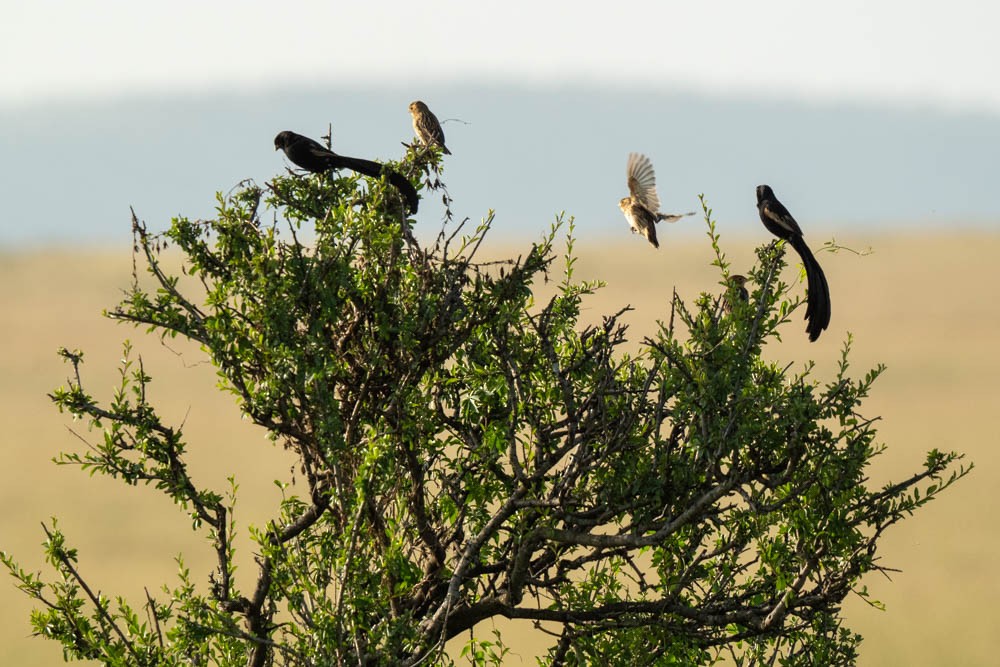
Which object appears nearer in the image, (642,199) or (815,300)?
(815,300)

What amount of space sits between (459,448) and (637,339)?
52.1m

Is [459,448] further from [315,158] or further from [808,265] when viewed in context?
[808,265]

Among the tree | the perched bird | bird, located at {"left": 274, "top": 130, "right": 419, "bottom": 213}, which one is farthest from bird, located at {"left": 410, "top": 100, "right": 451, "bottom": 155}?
the perched bird

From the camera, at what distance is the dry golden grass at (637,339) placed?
1176 inches

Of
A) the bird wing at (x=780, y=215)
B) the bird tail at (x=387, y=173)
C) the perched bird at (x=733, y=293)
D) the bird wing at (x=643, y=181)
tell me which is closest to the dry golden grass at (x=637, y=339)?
the bird wing at (x=643, y=181)

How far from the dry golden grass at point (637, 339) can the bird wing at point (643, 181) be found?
6.25 m

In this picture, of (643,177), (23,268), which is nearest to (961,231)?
(23,268)

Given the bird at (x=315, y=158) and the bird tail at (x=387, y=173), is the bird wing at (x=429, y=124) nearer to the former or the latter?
the bird at (x=315, y=158)

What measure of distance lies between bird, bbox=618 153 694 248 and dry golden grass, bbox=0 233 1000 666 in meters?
6.12

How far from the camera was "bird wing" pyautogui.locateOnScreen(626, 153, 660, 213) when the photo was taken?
10.5 m

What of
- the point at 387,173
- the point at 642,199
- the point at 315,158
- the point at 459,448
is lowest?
the point at 459,448

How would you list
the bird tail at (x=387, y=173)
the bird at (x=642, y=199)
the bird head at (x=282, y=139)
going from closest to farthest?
the bird tail at (x=387, y=173) → the bird head at (x=282, y=139) → the bird at (x=642, y=199)

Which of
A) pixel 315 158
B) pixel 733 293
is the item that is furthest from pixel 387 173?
pixel 733 293

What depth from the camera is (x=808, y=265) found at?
7195 millimetres
